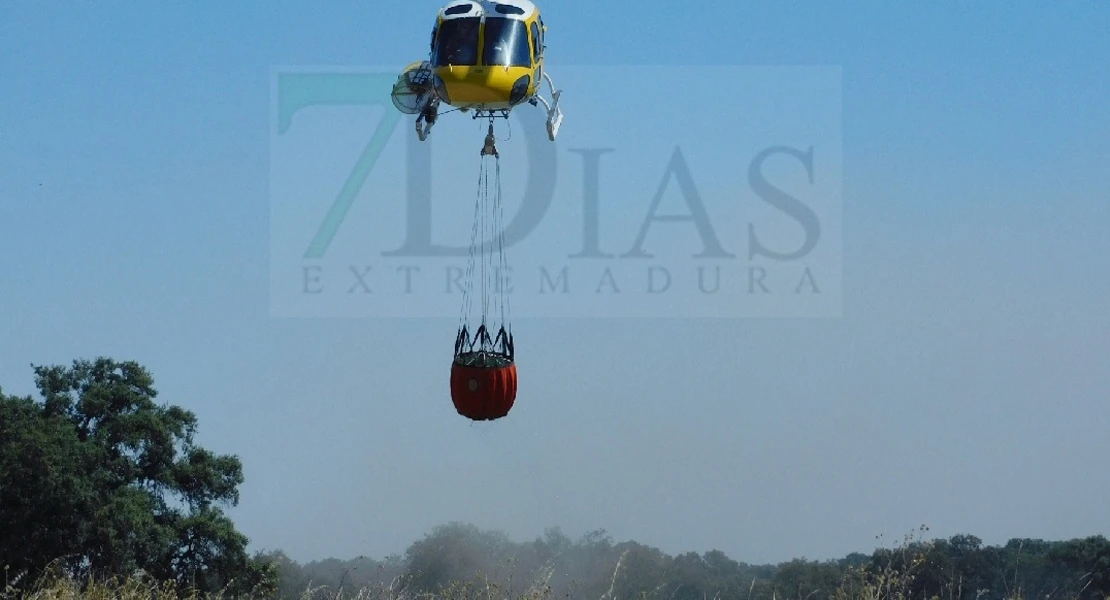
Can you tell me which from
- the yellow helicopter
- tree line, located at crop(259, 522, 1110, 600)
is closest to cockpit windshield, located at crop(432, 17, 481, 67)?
the yellow helicopter

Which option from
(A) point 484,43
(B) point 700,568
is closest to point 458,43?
(A) point 484,43

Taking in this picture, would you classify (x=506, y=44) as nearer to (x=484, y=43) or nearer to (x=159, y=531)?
(x=484, y=43)

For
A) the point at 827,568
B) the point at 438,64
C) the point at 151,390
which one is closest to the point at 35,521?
the point at 151,390

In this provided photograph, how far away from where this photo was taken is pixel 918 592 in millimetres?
33438

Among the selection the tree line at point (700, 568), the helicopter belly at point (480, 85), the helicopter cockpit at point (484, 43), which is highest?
the helicopter cockpit at point (484, 43)

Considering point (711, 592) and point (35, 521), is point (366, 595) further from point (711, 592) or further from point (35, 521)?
point (711, 592)

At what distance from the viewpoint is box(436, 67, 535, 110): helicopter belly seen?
26438 mm

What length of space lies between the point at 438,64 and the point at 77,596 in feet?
49.0

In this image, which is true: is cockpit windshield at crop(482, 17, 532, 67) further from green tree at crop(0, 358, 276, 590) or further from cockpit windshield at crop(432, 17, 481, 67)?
green tree at crop(0, 358, 276, 590)

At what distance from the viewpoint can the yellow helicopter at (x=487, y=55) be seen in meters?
26.5

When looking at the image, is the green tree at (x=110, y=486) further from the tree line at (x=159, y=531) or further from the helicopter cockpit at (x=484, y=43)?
the helicopter cockpit at (x=484, y=43)

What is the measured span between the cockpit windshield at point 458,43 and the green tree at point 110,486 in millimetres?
14540

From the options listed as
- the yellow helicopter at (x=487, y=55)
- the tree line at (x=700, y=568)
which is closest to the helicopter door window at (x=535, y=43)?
the yellow helicopter at (x=487, y=55)

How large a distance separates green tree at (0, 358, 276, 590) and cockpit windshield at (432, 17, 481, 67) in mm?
14540
